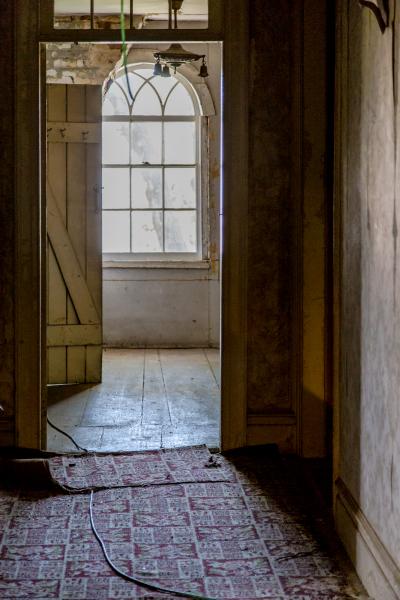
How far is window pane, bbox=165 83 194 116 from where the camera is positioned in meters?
7.96

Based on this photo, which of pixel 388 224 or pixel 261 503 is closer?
pixel 388 224

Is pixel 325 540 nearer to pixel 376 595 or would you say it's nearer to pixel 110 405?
pixel 376 595

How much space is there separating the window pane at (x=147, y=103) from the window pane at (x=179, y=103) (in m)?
0.12

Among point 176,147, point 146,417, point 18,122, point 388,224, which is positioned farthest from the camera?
point 176,147

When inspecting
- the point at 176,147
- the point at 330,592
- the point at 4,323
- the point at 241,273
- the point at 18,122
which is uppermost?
the point at 176,147

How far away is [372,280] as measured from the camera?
2.35 metres

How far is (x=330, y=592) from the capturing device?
7.66ft

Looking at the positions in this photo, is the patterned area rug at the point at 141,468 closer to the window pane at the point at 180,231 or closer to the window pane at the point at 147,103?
the window pane at the point at 180,231

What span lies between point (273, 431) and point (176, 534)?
123 centimetres

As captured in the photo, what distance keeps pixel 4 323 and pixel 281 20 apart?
83.8 inches

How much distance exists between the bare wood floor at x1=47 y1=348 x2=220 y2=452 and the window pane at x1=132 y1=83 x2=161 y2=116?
2.67m

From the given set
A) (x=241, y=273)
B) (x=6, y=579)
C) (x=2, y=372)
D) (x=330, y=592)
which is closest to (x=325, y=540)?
(x=330, y=592)

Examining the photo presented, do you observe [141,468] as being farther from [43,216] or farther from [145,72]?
[145,72]

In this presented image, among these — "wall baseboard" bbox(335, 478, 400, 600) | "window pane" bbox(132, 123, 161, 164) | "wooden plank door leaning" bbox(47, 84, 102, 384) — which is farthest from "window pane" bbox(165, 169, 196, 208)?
"wall baseboard" bbox(335, 478, 400, 600)
